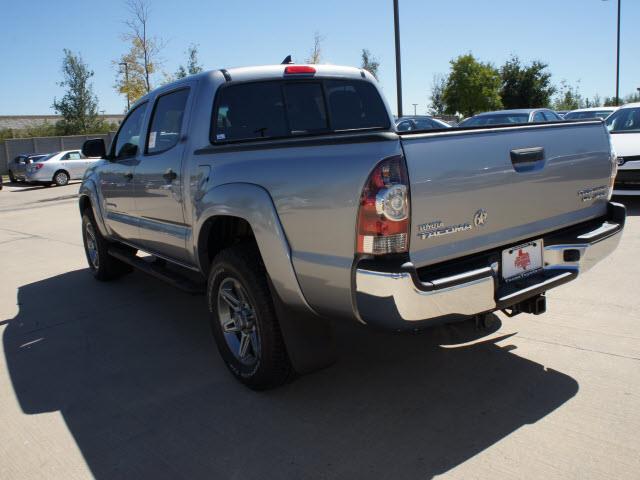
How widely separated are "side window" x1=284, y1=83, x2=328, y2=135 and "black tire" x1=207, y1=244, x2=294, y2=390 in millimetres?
1187

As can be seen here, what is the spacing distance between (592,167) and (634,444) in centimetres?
156

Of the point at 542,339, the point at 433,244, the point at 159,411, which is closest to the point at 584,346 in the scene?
the point at 542,339

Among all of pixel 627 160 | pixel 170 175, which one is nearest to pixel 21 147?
pixel 627 160

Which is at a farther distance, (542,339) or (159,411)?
(542,339)

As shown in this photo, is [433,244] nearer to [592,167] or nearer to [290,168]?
[290,168]

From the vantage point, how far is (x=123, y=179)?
5.08 metres

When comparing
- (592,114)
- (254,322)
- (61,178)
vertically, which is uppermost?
(592,114)

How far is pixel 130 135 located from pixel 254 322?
9.38 feet

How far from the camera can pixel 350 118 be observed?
14.6 feet

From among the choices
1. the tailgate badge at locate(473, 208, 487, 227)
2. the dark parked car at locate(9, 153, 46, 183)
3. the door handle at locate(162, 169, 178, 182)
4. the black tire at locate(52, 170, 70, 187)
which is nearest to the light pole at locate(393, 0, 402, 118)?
the door handle at locate(162, 169, 178, 182)

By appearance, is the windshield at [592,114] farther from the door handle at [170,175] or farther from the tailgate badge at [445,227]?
the tailgate badge at [445,227]

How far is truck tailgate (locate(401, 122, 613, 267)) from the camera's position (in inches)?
101

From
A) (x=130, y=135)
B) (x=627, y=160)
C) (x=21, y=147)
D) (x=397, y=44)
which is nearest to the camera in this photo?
(x=130, y=135)

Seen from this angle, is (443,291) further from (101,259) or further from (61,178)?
(61,178)
